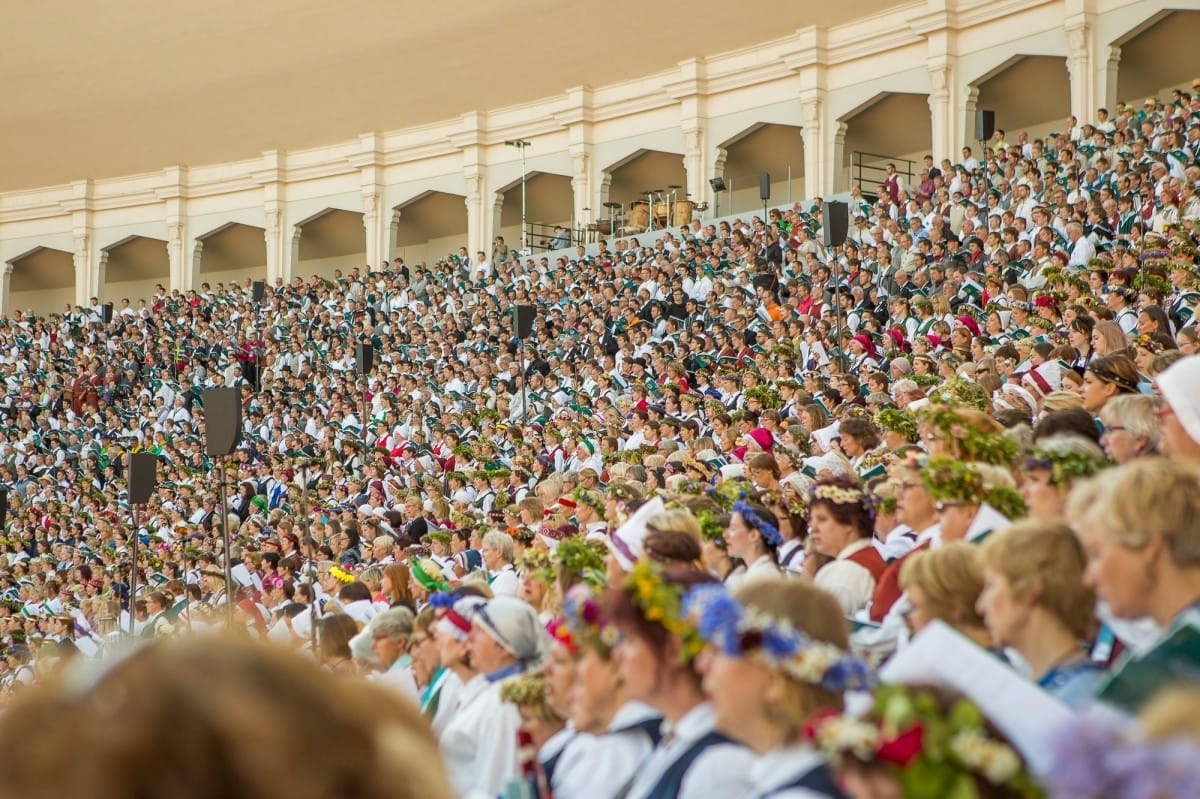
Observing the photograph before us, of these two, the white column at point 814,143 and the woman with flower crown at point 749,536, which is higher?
the white column at point 814,143

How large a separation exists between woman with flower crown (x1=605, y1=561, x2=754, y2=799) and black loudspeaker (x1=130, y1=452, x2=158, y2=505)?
11.8m

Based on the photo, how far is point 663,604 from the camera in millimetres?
3188

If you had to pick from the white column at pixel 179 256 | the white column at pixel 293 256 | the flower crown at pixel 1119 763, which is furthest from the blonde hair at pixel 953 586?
the white column at pixel 179 256

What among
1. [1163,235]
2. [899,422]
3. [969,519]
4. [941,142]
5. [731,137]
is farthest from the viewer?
[731,137]

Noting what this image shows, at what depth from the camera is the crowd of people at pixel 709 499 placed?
2578mm

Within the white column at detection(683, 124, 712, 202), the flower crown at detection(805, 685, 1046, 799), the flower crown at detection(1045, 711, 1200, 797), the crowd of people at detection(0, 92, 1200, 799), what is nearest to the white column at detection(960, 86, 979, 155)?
the crowd of people at detection(0, 92, 1200, 799)

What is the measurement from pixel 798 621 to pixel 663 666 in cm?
46

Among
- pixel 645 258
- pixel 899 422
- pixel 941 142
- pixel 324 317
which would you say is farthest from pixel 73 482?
pixel 899 422

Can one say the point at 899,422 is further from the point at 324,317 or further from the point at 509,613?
the point at 324,317

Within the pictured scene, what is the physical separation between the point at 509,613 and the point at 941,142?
25.0 meters

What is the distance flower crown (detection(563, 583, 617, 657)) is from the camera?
136 inches

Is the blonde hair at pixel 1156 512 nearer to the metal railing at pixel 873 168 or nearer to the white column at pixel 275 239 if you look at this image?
the metal railing at pixel 873 168

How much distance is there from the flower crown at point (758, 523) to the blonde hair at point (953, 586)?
2.53 meters

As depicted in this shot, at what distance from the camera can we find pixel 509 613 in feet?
16.1
